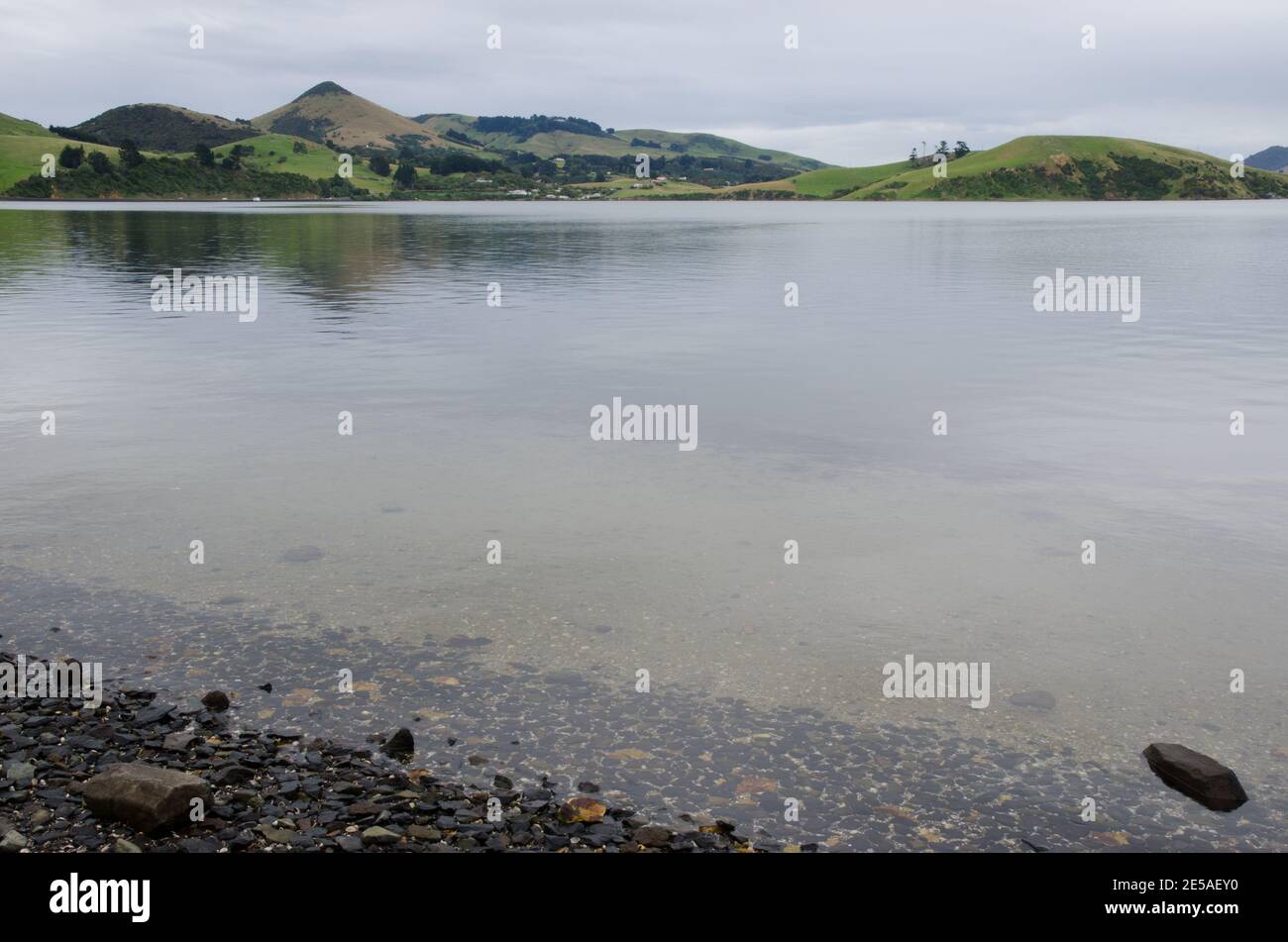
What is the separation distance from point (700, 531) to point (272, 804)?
36.3 feet

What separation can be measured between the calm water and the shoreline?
80 centimetres

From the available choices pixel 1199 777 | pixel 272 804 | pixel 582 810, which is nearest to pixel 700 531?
pixel 582 810

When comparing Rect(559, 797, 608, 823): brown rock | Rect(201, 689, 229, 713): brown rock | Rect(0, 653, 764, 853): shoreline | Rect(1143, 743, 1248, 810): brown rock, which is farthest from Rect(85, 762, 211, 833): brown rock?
Rect(1143, 743, 1248, 810): brown rock

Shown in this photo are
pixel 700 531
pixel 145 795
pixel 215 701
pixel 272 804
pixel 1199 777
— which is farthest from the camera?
pixel 700 531

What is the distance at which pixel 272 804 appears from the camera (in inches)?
443

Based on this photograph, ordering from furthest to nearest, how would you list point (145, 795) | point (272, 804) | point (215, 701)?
point (215, 701), point (272, 804), point (145, 795)

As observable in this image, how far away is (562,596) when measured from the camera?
17547 mm

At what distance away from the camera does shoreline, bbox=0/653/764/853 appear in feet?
34.7

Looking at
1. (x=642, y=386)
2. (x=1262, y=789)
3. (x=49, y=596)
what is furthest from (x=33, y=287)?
(x=1262, y=789)

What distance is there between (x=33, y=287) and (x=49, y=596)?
58.9m

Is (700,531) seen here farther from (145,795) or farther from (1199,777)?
(145,795)

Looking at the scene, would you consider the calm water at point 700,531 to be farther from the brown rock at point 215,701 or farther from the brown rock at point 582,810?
the brown rock at point 582,810

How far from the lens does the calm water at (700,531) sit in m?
13.8
